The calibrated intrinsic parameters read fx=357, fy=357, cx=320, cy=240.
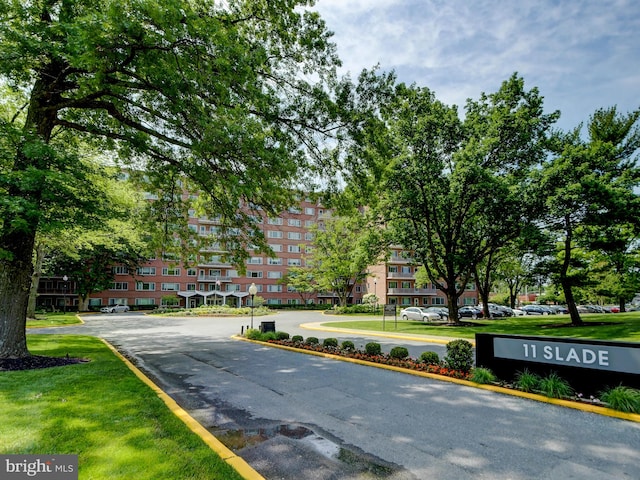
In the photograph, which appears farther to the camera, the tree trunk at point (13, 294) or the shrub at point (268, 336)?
the shrub at point (268, 336)

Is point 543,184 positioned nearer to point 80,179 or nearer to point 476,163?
point 476,163

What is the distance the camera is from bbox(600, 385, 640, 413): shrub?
6254 millimetres

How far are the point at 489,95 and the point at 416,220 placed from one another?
9.47 metres

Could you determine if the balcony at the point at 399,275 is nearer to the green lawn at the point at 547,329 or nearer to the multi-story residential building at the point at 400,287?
the multi-story residential building at the point at 400,287

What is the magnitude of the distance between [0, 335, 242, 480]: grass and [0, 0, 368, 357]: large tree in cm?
374

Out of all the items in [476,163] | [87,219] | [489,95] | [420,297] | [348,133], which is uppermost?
[489,95]

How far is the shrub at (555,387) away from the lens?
283 inches

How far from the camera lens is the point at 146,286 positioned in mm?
59969

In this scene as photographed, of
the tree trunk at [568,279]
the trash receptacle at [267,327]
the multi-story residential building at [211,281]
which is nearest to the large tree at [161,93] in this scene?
the trash receptacle at [267,327]

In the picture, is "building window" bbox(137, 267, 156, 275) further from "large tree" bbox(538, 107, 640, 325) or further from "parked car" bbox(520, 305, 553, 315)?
"parked car" bbox(520, 305, 553, 315)

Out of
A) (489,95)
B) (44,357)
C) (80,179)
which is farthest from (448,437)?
(489,95)

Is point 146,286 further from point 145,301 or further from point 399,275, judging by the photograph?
→ point 399,275

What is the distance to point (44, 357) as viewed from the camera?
10.8m

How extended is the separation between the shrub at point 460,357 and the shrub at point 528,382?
1.58m
